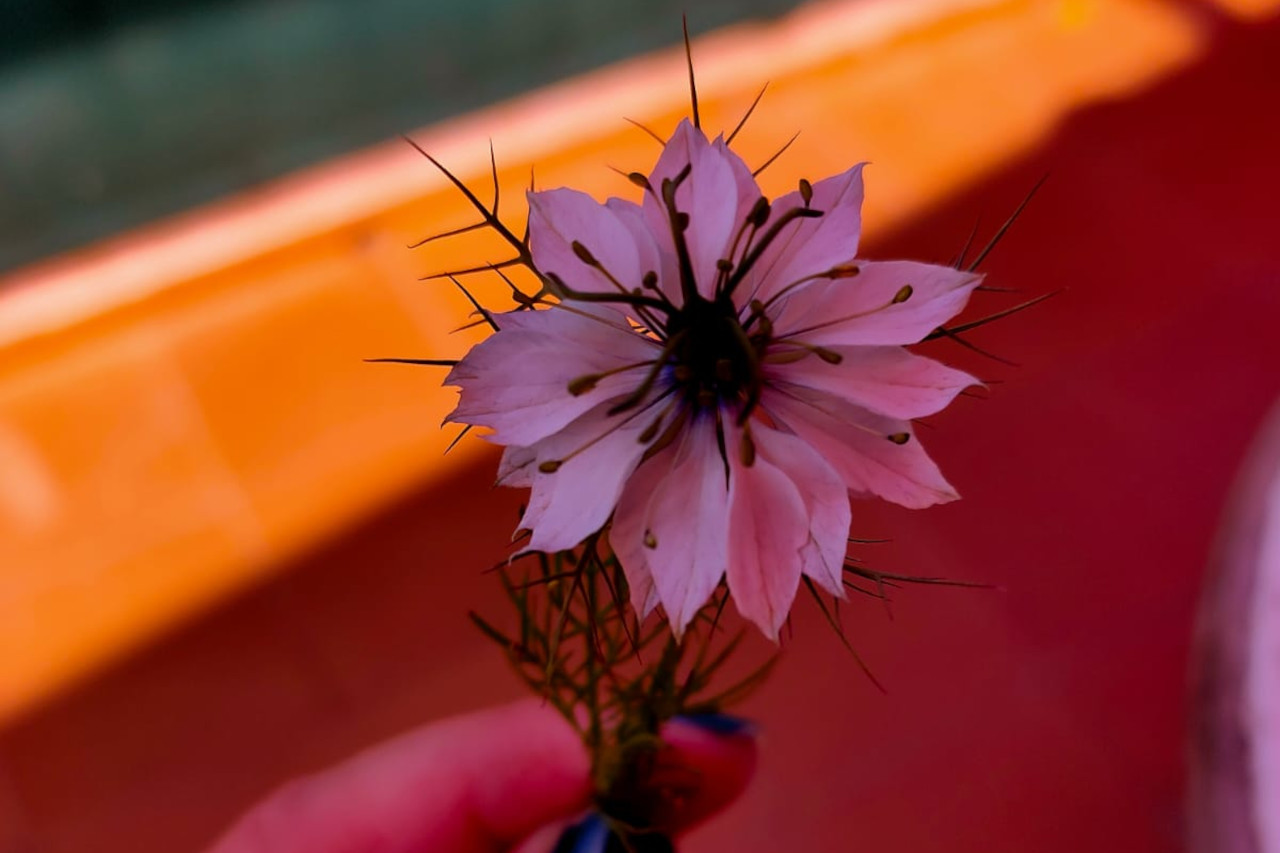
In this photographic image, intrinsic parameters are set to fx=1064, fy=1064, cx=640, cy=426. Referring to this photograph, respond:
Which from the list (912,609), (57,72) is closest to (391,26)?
(57,72)

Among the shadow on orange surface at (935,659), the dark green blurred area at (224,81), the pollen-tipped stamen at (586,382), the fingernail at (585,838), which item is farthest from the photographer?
the dark green blurred area at (224,81)

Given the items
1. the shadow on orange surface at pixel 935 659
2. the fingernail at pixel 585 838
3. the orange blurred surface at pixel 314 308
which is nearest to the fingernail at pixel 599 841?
the fingernail at pixel 585 838

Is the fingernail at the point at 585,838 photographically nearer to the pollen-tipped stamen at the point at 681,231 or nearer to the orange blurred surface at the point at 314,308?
the pollen-tipped stamen at the point at 681,231

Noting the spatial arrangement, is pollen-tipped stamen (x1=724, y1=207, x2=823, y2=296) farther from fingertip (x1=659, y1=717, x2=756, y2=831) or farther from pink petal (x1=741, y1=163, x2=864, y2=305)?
fingertip (x1=659, y1=717, x2=756, y2=831)

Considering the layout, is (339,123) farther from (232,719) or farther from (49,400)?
(232,719)

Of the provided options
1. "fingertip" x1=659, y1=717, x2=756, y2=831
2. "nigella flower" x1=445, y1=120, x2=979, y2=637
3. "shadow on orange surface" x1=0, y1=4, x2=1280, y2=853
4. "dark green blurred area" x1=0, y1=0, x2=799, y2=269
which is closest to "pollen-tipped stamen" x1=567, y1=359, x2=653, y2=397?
"nigella flower" x1=445, y1=120, x2=979, y2=637
